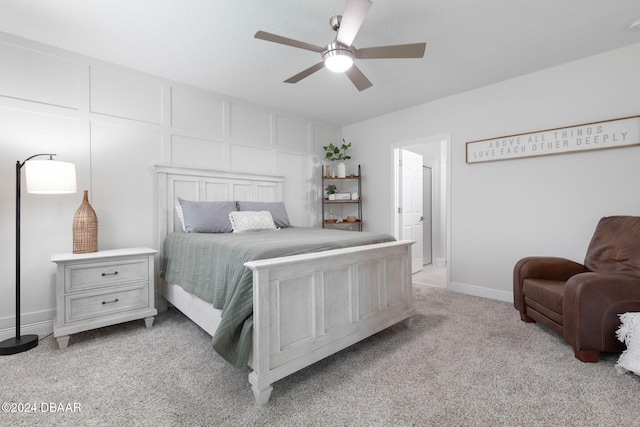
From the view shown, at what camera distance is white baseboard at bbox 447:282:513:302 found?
329cm

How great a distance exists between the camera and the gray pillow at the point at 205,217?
2916 millimetres

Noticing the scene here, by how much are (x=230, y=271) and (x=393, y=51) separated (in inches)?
70.6

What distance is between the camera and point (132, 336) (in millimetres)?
2434

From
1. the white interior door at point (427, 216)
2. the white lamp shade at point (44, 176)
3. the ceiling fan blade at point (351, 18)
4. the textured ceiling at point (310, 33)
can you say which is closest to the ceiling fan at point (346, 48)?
the ceiling fan blade at point (351, 18)

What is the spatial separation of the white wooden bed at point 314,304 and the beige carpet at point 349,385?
0.56 ft

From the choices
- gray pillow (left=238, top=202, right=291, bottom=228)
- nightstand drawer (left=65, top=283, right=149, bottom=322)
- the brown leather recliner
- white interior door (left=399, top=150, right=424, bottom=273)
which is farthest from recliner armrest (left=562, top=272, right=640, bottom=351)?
nightstand drawer (left=65, top=283, right=149, bottom=322)

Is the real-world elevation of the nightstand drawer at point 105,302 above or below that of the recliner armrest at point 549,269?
below

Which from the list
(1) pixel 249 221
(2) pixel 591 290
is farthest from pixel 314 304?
(2) pixel 591 290

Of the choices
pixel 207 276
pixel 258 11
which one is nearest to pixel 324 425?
pixel 207 276

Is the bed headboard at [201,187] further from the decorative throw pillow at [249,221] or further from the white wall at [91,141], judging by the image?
the decorative throw pillow at [249,221]

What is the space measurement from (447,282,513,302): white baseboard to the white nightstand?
11.1ft

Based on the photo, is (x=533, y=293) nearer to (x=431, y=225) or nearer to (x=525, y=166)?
(x=525, y=166)

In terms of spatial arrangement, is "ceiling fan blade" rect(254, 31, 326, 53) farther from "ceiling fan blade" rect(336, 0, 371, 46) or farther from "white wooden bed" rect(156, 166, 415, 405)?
"white wooden bed" rect(156, 166, 415, 405)

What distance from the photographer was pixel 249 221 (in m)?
3.12
